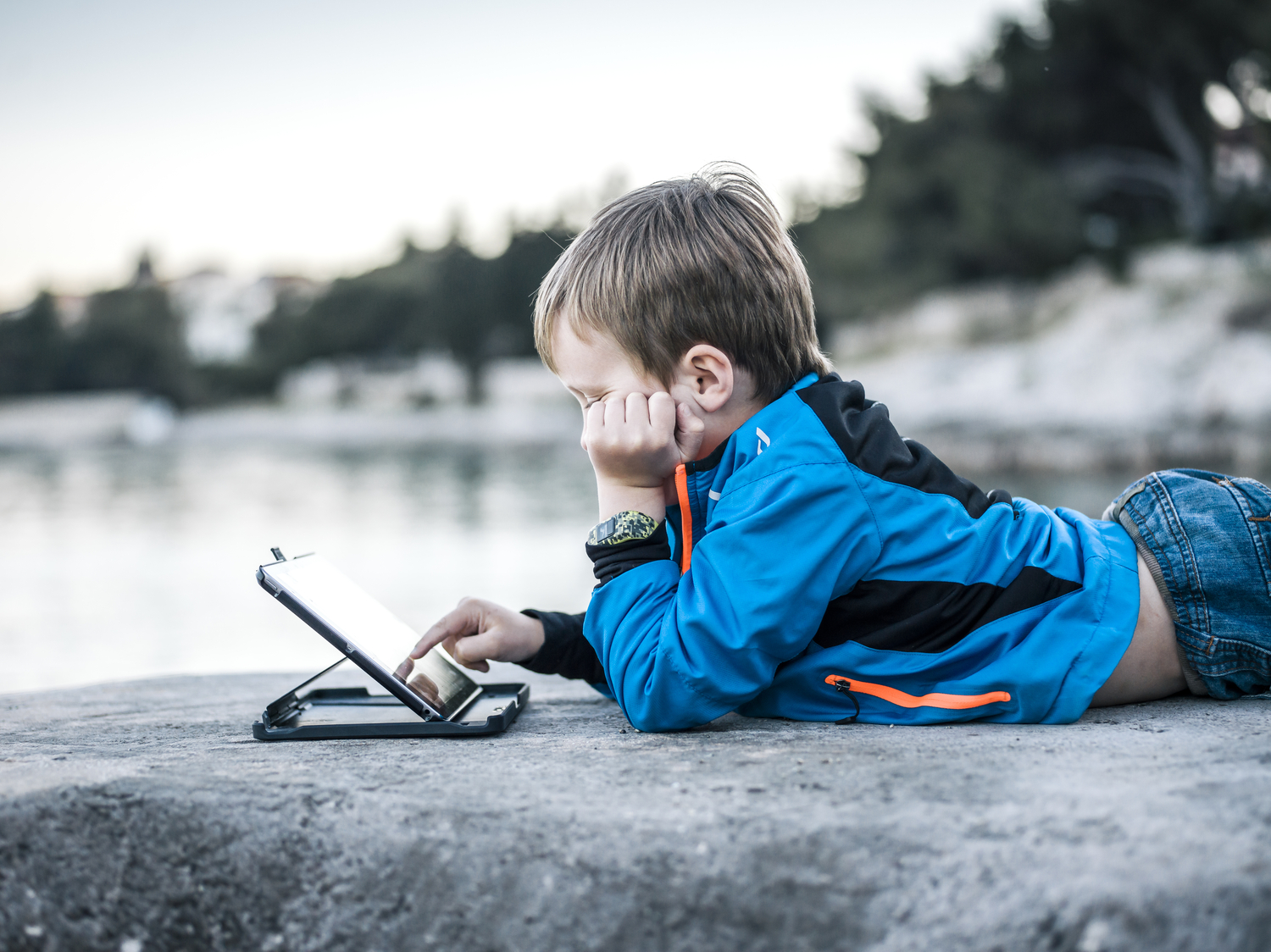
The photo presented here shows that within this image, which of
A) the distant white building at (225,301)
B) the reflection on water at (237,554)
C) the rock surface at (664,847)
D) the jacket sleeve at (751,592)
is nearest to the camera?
the rock surface at (664,847)

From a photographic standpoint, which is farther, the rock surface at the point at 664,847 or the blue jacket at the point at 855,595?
the blue jacket at the point at 855,595

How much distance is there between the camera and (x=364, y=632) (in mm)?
1701

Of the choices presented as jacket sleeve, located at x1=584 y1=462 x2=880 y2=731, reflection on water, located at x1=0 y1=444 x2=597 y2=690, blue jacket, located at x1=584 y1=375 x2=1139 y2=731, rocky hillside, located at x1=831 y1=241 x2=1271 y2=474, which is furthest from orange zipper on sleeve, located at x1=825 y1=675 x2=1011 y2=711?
rocky hillside, located at x1=831 y1=241 x2=1271 y2=474

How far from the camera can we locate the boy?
Answer: 153 cm

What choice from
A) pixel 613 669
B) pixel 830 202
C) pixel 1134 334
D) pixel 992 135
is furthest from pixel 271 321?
pixel 613 669

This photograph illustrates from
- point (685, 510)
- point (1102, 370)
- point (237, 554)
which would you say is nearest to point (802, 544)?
point (685, 510)

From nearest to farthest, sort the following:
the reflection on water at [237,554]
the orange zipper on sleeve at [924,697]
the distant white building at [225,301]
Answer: the orange zipper on sleeve at [924,697]
the reflection on water at [237,554]
the distant white building at [225,301]

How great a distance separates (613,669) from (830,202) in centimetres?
3061

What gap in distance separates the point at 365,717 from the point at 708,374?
0.88m

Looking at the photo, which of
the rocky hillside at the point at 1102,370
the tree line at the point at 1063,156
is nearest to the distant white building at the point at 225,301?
the tree line at the point at 1063,156

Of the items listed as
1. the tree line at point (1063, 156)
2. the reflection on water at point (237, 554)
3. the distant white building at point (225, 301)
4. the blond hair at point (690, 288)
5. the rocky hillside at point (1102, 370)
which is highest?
the distant white building at point (225, 301)

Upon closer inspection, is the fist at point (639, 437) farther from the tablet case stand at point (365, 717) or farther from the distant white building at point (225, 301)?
the distant white building at point (225, 301)

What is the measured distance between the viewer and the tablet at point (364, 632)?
1.55 meters

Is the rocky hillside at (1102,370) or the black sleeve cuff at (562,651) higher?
the rocky hillside at (1102,370)
